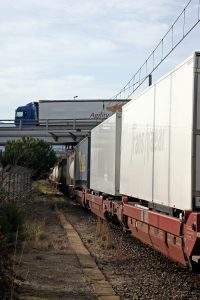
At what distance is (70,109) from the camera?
156 feet

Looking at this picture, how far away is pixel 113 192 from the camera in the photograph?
52.3 ft

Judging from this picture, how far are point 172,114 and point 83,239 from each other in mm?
7056

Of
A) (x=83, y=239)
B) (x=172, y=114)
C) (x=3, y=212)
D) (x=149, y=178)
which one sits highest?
Answer: (x=172, y=114)

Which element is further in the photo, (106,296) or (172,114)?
(172,114)

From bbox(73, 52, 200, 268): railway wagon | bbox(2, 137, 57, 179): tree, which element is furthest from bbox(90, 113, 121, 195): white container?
bbox(2, 137, 57, 179): tree

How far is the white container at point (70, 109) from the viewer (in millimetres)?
47406

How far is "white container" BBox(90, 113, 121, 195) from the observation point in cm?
1583

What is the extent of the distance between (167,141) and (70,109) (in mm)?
38501

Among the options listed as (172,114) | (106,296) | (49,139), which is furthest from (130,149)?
(49,139)

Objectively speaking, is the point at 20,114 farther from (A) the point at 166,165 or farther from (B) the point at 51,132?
(A) the point at 166,165

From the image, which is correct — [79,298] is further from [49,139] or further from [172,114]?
[49,139]

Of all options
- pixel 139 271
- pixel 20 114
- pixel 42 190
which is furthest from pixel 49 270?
pixel 20 114

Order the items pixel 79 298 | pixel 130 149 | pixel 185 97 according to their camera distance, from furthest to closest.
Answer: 1. pixel 130 149
2. pixel 185 97
3. pixel 79 298

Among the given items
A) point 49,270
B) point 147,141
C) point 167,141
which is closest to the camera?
point 167,141
